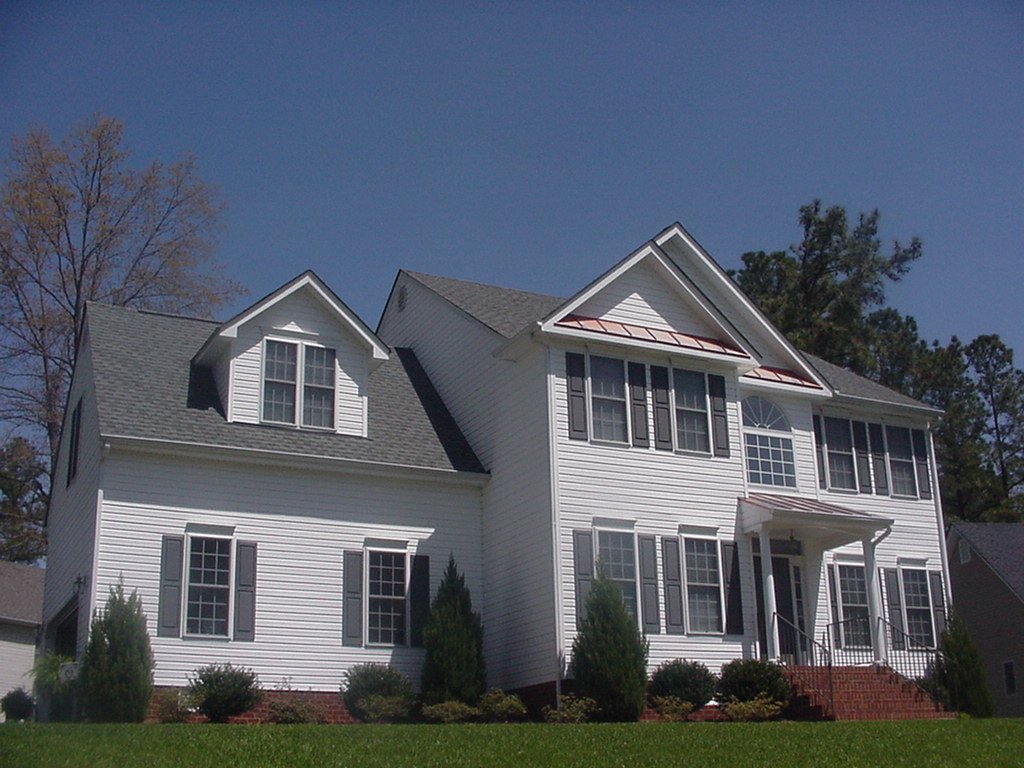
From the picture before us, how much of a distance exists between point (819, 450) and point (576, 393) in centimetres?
674

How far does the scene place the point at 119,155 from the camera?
115 feet

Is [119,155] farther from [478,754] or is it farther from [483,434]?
[478,754]

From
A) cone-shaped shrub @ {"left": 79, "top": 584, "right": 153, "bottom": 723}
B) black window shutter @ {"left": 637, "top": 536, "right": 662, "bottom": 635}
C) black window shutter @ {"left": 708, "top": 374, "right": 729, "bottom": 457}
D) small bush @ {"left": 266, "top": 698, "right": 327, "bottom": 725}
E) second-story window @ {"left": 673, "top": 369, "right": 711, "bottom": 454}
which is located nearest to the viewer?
cone-shaped shrub @ {"left": 79, "top": 584, "right": 153, "bottom": 723}

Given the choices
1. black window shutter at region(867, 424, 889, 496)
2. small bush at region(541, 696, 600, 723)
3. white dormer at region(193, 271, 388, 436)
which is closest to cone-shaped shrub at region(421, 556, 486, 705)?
small bush at region(541, 696, 600, 723)

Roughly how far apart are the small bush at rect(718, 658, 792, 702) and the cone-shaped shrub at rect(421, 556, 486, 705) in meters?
4.19

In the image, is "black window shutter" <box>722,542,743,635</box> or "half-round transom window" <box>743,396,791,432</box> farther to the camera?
"half-round transom window" <box>743,396,791,432</box>

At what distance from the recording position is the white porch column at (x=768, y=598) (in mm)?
21797

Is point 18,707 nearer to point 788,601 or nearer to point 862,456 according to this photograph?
point 788,601

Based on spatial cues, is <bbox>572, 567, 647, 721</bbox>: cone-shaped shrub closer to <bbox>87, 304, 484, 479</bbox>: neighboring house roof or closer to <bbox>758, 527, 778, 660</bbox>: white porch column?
<bbox>758, 527, 778, 660</bbox>: white porch column

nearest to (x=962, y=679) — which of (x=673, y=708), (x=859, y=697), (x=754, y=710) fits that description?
(x=859, y=697)

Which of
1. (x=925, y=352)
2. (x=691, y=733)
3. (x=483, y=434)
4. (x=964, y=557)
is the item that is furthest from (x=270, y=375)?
(x=925, y=352)

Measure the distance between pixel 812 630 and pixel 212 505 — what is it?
1196 centimetres

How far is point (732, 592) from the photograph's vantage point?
867 inches

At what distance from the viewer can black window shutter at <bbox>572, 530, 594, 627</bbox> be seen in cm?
2050
